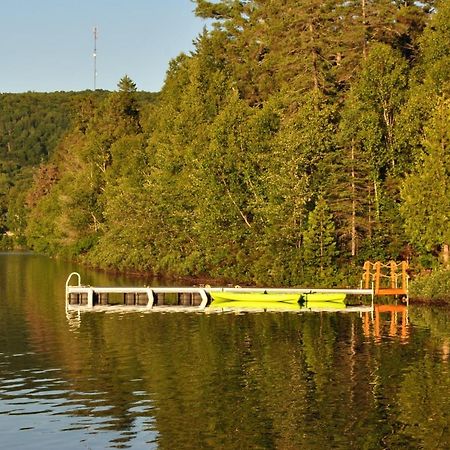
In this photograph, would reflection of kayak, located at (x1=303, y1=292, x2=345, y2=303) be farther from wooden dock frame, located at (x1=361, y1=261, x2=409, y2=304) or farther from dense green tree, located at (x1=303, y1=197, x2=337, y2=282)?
dense green tree, located at (x1=303, y1=197, x2=337, y2=282)

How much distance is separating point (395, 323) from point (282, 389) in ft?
74.2

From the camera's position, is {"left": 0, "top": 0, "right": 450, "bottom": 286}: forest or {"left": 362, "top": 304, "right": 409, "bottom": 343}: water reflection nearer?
{"left": 362, "top": 304, "right": 409, "bottom": 343}: water reflection

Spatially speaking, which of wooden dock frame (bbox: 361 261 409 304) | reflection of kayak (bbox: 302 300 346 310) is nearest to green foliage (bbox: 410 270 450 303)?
wooden dock frame (bbox: 361 261 409 304)

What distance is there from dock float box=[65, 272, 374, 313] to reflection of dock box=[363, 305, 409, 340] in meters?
2.43

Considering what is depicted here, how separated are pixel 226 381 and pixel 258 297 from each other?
30.8m

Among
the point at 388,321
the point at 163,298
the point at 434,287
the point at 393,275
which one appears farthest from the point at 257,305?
the point at 434,287

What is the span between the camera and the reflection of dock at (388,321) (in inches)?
2143

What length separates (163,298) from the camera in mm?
75000

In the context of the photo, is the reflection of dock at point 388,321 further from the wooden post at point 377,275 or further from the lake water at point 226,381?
the wooden post at point 377,275

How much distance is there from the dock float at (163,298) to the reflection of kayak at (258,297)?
25 centimetres

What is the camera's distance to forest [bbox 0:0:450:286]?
3110 inches

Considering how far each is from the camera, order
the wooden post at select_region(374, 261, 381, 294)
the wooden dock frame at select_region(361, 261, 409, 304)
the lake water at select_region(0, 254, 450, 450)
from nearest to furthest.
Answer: the lake water at select_region(0, 254, 450, 450)
the wooden dock frame at select_region(361, 261, 409, 304)
the wooden post at select_region(374, 261, 381, 294)

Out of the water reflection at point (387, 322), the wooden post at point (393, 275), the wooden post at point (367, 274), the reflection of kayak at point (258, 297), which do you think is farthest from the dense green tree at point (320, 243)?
the water reflection at point (387, 322)

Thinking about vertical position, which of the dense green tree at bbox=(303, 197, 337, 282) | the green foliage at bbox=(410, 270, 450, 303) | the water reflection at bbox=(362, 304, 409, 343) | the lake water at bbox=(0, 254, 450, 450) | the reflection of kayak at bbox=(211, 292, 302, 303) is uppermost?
the dense green tree at bbox=(303, 197, 337, 282)
